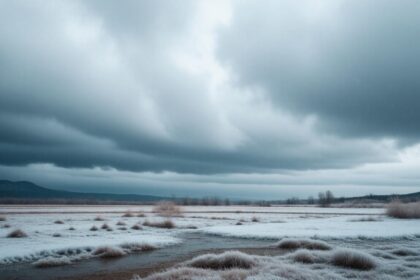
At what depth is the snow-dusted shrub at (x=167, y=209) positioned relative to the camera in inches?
2699

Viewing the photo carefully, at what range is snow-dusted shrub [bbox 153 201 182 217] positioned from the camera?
68.6m

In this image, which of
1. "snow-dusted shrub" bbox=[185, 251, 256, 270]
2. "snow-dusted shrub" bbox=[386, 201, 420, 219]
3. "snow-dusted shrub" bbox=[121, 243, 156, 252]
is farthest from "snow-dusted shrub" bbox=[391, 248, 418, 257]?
"snow-dusted shrub" bbox=[386, 201, 420, 219]

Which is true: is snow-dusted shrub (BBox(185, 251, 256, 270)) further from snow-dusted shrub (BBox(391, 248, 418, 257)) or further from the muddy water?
snow-dusted shrub (BBox(391, 248, 418, 257))

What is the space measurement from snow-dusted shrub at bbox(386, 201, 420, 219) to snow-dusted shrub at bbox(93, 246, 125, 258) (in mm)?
52852

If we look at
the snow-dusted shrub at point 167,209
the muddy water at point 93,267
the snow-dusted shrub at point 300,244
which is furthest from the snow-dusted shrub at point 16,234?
the snow-dusted shrub at point 167,209

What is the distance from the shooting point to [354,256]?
1580 cm

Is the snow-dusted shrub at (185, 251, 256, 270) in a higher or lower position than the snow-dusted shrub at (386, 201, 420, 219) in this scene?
lower

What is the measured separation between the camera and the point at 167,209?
69.9 meters

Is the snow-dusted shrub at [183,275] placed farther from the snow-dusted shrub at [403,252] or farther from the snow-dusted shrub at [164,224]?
the snow-dusted shrub at [164,224]

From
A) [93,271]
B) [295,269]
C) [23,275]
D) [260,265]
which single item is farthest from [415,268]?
[23,275]

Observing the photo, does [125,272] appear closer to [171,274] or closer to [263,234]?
[171,274]

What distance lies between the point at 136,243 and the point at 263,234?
1296 centimetres

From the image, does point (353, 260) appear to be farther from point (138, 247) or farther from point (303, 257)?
point (138, 247)

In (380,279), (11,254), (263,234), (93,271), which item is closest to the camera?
(380,279)
